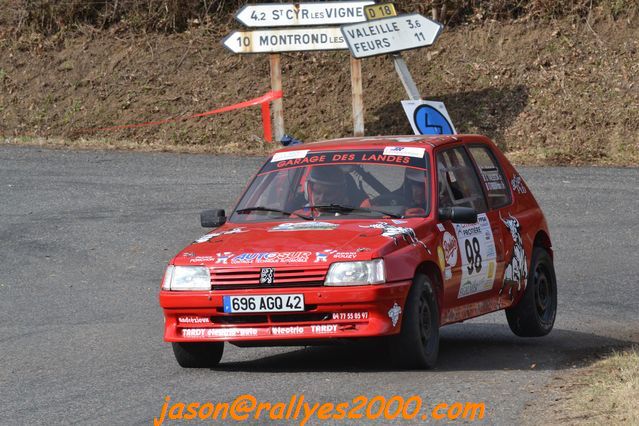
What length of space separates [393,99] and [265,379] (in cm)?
1766

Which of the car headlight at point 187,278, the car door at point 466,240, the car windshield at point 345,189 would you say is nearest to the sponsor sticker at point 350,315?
the car headlight at point 187,278

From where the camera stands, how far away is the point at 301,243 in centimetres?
837

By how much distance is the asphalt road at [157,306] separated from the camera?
7773 mm

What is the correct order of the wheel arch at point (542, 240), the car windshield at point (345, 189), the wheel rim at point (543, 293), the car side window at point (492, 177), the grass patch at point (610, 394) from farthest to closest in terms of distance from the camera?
the wheel arch at point (542, 240) → the wheel rim at point (543, 293) → the car side window at point (492, 177) → the car windshield at point (345, 189) → the grass patch at point (610, 394)

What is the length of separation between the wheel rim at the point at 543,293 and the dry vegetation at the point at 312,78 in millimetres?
11637

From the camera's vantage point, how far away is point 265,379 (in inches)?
323

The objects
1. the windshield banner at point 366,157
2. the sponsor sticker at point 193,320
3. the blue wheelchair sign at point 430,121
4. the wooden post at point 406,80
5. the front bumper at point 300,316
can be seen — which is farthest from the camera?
the wooden post at point 406,80

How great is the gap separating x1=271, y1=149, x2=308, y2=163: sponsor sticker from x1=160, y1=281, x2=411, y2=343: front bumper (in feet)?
5.95

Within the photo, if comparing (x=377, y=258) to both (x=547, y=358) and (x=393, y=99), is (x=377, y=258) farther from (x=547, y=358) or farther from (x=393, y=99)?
(x=393, y=99)

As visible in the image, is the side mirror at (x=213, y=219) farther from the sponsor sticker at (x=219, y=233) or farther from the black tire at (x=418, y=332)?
the black tire at (x=418, y=332)

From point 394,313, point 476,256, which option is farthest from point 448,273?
point 394,313

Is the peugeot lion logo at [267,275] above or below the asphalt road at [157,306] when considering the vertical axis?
above

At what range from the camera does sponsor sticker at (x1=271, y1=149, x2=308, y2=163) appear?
384 inches

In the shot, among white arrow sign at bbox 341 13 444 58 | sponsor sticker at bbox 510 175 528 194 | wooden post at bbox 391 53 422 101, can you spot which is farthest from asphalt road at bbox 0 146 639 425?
white arrow sign at bbox 341 13 444 58
